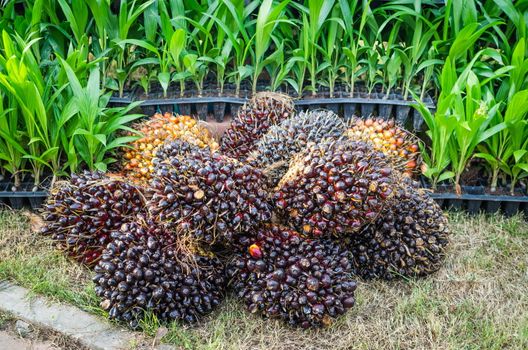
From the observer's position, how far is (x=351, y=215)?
8.75ft

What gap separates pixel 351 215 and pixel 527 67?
5.28 ft

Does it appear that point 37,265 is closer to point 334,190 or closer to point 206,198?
point 206,198

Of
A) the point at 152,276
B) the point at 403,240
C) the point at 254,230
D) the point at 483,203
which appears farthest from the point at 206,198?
the point at 483,203

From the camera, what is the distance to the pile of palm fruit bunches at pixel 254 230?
8.59 ft

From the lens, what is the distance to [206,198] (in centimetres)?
260

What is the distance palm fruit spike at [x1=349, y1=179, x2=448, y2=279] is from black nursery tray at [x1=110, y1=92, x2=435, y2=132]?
94 cm

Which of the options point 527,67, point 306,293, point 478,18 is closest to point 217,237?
point 306,293

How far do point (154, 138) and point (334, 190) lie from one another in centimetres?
134

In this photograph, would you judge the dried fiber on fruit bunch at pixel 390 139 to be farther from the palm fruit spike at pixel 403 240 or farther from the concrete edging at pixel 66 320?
the concrete edging at pixel 66 320

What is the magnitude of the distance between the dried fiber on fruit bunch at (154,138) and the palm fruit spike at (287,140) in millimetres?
506

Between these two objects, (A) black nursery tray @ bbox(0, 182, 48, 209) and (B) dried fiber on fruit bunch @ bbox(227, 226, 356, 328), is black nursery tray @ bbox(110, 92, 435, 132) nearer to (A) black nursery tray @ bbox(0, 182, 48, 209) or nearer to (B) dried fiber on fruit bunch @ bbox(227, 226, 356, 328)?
(A) black nursery tray @ bbox(0, 182, 48, 209)

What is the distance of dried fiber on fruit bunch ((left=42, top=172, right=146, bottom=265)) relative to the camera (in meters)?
2.96

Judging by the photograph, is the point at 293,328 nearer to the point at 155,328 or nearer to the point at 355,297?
the point at 355,297

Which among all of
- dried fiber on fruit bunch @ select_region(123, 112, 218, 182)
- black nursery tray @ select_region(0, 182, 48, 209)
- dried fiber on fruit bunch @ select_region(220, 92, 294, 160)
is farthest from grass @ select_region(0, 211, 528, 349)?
dried fiber on fruit bunch @ select_region(220, 92, 294, 160)
